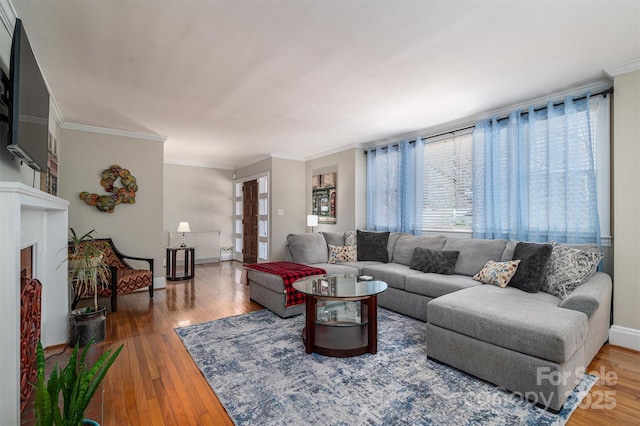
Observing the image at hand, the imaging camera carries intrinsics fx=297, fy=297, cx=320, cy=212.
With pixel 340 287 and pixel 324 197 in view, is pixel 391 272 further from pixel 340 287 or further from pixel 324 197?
pixel 324 197

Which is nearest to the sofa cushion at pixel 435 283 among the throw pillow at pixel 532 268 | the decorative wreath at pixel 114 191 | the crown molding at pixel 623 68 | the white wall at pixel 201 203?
the throw pillow at pixel 532 268

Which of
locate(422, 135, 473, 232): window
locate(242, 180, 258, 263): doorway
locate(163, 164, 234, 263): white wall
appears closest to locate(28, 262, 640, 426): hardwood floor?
locate(422, 135, 473, 232): window

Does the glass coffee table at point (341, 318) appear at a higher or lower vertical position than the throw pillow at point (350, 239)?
lower

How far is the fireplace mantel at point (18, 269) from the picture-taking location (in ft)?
4.10

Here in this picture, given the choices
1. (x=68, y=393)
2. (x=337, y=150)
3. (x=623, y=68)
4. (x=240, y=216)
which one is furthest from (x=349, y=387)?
(x=240, y=216)

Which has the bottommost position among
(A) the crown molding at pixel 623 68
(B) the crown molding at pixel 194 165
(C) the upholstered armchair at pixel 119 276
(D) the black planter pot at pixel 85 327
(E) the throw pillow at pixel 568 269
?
(D) the black planter pot at pixel 85 327

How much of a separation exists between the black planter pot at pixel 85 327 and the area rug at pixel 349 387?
0.76 meters

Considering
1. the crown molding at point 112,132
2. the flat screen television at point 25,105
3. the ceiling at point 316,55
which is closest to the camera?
the flat screen television at point 25,105

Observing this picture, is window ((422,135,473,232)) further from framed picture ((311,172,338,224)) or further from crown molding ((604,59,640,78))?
framed picture ((311,172,338,224))

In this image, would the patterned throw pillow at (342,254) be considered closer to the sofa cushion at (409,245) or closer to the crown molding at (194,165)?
the sofa cushion at (409,245)

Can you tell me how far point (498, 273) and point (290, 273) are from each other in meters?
2.22

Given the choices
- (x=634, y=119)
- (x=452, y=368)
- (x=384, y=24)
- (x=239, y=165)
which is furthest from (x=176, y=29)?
(x=239, y=165)

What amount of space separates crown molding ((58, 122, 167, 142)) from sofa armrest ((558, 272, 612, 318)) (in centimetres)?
549

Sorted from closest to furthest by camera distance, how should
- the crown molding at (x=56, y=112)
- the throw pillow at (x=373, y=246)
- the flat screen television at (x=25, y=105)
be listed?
the flat screen television at (x=25, y=105)
the crown molding at (x=56, y=112)
the throw pillow at (x=373, y=246)
